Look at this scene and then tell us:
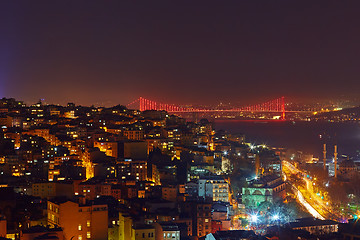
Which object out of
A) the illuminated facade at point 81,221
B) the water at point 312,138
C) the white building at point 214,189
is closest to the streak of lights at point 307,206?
the white building at point 214,189

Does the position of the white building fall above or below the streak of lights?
above

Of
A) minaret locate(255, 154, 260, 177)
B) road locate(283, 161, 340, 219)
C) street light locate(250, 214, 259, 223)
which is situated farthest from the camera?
minaret locate(255, 154, 260, 177)

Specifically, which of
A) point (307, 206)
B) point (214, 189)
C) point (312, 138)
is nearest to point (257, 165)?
point (307, 206)

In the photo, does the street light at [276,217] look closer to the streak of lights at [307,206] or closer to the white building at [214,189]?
the white building at [214,189]

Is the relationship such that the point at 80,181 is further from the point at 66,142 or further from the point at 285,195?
the point at 285,195

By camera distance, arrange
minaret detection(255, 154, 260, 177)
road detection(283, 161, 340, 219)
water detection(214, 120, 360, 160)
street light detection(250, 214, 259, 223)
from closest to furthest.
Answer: street light detection(250, 214, 259, 223), road detection(283, 161, 340, 219), minaret detection(255, 154, 260, 177), water detection(214, 120, 360, 160)

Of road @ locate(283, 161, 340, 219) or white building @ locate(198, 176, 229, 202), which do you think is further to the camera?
road @ locate(283, 161, 340, 219)

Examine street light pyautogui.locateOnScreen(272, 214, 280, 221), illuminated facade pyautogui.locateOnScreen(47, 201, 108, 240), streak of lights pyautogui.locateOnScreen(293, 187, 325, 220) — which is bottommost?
streak of lights pyautogui.locateOnScreen(293, 187, 325, 220)

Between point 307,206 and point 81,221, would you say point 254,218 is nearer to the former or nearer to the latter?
point 307,206

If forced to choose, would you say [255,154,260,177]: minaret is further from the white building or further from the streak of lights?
the white building

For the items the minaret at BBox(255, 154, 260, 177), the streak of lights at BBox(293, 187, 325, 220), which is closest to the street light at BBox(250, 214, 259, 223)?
the streak of lights at BBox(293, 187, 325, 220)

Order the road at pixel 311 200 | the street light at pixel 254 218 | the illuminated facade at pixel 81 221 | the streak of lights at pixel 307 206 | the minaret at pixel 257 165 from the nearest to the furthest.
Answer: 1. the illuminated facade at pixel 81 221
2. the street light at pixel 254 218
3. the streak of lights at pixel 307 206
4. the road at pixel 311 200
5. the minaret at pixel 257 165

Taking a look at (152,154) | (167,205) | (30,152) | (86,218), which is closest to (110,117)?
(152,154)
